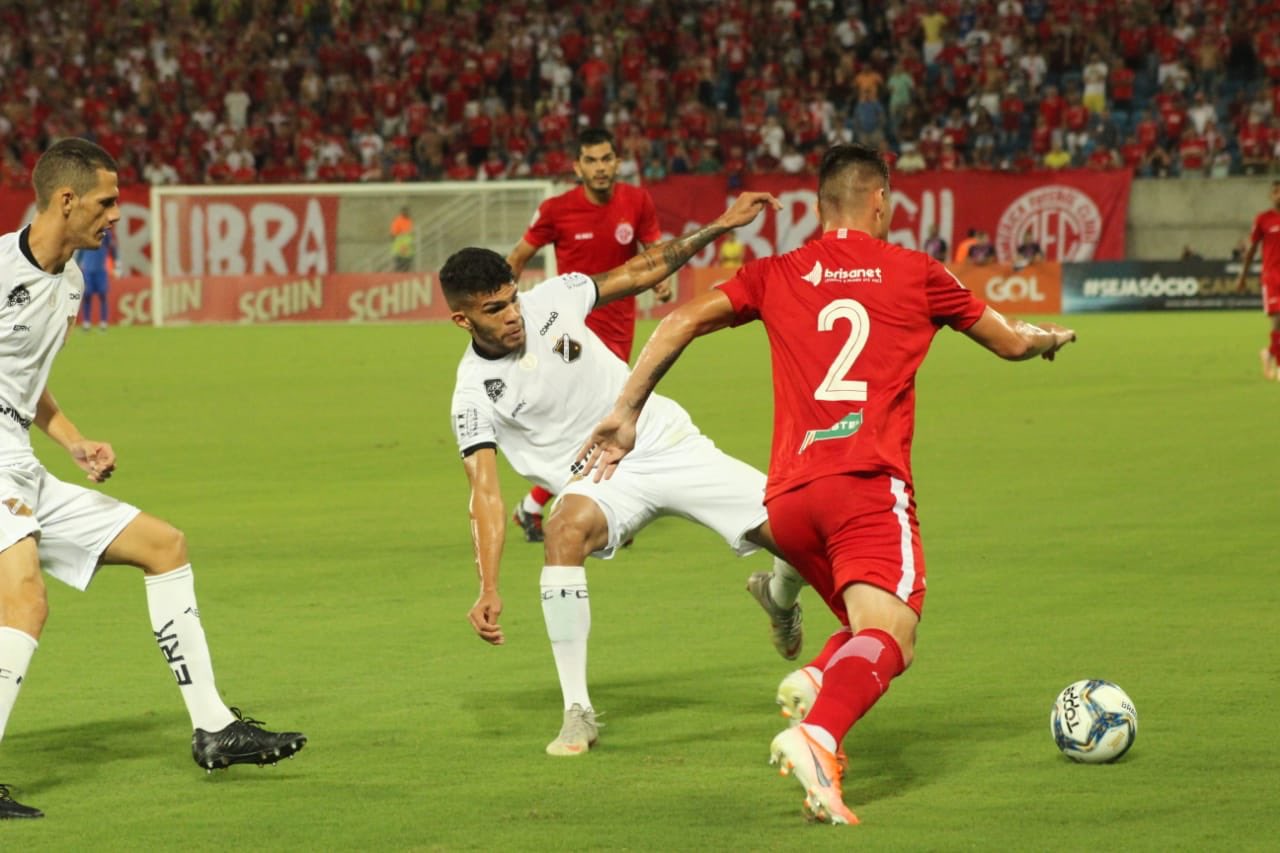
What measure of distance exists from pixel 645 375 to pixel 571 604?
3.46ft

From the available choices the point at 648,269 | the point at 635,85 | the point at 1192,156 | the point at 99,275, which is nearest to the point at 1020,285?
the point at 1192,156

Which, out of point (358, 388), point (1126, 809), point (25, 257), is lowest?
point (358, 388)

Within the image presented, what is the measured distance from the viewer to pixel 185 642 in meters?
5.88

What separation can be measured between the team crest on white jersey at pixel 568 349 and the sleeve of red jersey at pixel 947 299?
66.9 inches

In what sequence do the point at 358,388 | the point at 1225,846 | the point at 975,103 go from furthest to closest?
the point at 975,103 < the point at 358,388 < the point at 1225,846

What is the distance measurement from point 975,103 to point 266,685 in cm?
3034

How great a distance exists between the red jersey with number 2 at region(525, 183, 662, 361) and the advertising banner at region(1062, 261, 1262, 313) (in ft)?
71.6

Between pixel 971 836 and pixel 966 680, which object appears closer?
pixel 971 836

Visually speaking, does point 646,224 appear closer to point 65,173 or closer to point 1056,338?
point 1056,338

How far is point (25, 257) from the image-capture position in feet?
18.6

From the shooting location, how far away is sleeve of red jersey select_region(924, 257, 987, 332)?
5578 millimetres

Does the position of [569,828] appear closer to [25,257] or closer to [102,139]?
[25,257]

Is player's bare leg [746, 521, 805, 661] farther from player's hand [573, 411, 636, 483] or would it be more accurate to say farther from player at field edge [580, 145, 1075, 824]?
player's hand [573, 411, 636, 483]

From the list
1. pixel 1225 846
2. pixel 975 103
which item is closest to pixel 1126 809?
pixel 1225 846
